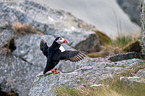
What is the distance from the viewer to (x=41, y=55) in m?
6.06

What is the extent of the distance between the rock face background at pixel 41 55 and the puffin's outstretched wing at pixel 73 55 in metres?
0.40

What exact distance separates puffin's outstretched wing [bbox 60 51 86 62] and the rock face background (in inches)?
15.9

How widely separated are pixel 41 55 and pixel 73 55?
241cm

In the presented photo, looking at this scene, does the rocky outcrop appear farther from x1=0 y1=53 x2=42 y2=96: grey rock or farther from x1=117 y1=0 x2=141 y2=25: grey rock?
x1=117 y1=0 x2=141 y2=25: grey rock

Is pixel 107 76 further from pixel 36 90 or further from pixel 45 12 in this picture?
pixel 45 12

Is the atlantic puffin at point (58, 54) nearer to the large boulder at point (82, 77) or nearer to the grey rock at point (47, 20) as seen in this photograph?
the large boulder at point (82, 77)

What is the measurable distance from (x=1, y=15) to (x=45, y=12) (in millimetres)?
1873

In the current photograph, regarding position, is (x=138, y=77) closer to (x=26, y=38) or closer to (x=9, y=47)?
(x=26, y=38)

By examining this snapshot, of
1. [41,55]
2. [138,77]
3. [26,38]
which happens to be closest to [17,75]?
[41,55]

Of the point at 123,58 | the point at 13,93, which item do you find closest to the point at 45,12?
the point at 13,93

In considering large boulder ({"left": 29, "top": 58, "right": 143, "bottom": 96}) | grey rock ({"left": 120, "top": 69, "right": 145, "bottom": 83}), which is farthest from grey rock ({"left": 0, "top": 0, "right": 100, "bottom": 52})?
grey rock ({"left": 120, "top": 69, "right": 145, "bottom": 83})

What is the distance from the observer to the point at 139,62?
430cm

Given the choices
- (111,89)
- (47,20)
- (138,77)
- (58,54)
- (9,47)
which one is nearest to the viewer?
(111,89)

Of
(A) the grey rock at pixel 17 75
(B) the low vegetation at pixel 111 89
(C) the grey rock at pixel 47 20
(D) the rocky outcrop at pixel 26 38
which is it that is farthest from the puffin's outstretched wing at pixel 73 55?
(C) the grey rock at pixel 47 20
